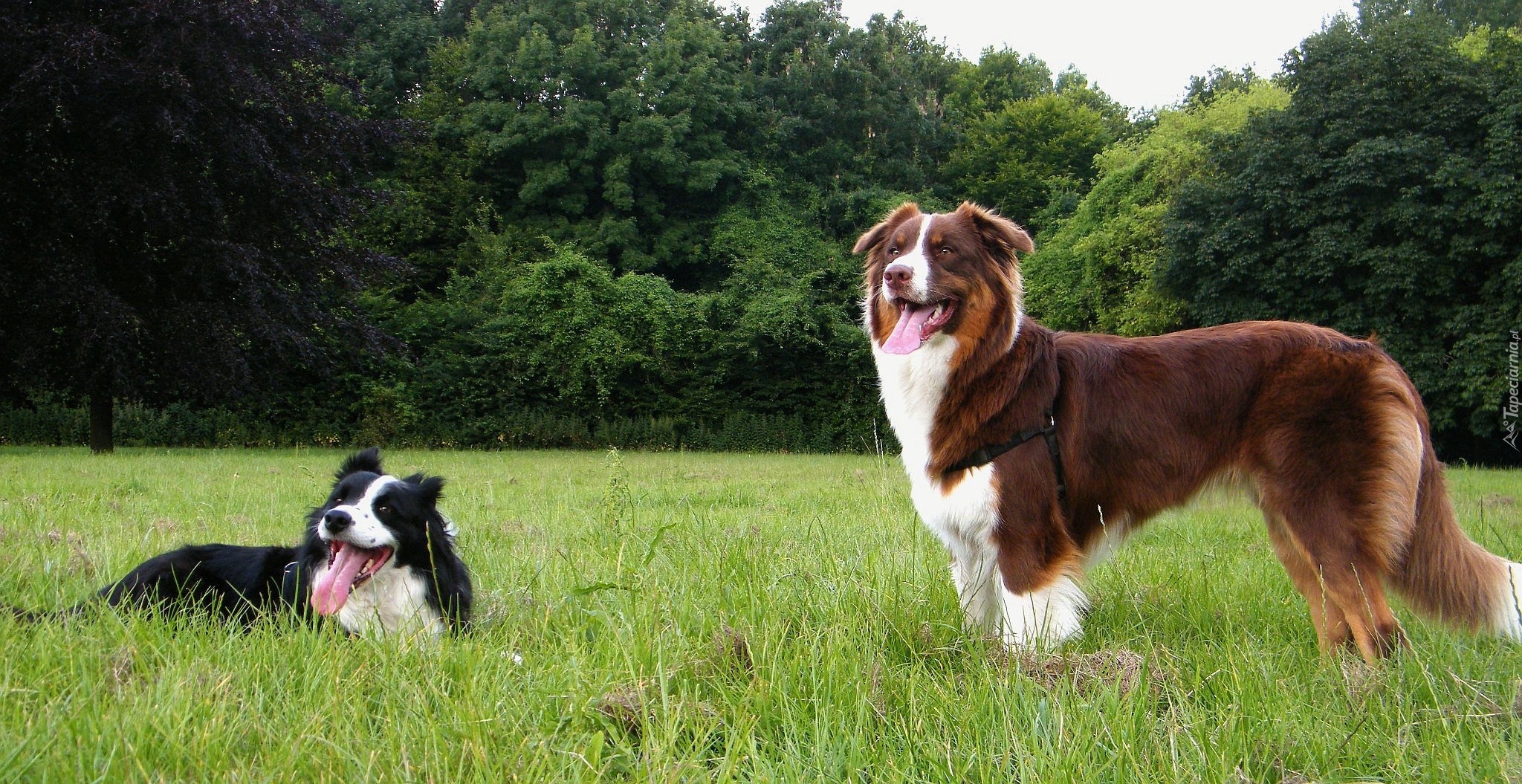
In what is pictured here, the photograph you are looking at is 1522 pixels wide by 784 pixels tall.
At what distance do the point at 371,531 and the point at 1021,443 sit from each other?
8.07 feet

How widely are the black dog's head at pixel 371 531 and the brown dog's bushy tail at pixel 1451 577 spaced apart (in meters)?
3.47

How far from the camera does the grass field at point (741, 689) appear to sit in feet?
6.90

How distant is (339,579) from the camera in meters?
3.58

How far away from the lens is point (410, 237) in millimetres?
28391

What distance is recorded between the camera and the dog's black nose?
3.51 meters

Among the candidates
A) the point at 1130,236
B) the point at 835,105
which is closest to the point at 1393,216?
the point at 1130,236

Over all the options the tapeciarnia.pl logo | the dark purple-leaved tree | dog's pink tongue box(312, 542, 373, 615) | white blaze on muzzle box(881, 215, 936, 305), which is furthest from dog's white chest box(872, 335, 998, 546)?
the tapeciarnia.pl logo

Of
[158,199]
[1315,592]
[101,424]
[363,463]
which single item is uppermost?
[158,199]

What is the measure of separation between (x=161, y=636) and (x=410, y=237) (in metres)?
27.4

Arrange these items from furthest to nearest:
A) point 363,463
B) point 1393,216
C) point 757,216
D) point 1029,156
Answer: point 1029,156 → point 757,216 → point 1393,216 → point 363,463

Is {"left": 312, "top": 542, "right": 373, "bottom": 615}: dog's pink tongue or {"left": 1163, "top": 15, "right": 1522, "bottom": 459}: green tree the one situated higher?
{"left": 1163, "top": 15, "right": 1522, "bottom": 459}: green tree

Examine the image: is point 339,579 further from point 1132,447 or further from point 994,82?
point 994,82

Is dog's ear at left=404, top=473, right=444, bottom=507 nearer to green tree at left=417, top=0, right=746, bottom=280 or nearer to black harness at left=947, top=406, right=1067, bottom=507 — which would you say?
black harness at left=947, top=406, right=1067, bottom=507

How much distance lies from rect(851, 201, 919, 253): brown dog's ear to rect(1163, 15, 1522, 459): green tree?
822 inches
